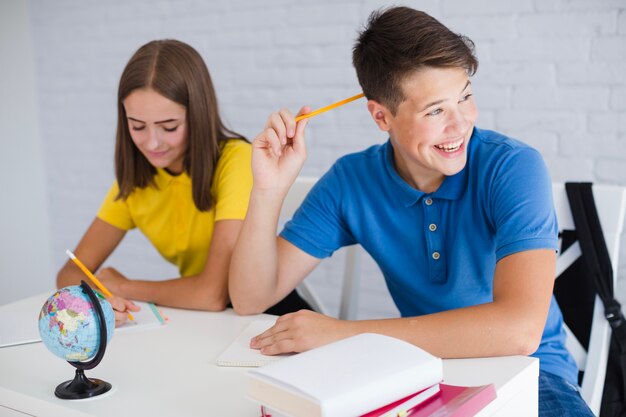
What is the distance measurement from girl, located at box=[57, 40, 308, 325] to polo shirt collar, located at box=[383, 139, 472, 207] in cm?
37

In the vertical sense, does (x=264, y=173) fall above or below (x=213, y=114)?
below

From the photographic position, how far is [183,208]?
1739 mm

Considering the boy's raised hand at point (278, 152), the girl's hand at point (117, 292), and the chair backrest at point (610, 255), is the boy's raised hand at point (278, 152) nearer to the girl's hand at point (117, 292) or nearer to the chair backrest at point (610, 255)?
the girl's hand at point (117, 292)

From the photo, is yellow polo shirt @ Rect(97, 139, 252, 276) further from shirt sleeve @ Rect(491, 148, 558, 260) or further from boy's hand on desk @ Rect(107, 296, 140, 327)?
shirt sleeve @ Rect(491, 148, 558, 260)

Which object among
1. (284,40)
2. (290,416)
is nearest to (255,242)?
(290,416)

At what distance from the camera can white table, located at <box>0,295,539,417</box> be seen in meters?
0.93

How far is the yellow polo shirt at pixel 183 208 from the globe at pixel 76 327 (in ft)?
2.12

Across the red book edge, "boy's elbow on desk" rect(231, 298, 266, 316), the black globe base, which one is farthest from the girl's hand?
the red book edge

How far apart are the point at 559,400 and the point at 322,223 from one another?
571 mm

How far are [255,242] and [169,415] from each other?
20.4 inches

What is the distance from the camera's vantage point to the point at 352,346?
862mm

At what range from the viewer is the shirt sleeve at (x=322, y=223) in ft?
4.79

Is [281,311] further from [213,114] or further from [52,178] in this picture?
[52,178]

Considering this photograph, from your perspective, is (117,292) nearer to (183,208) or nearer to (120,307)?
(120,307)
